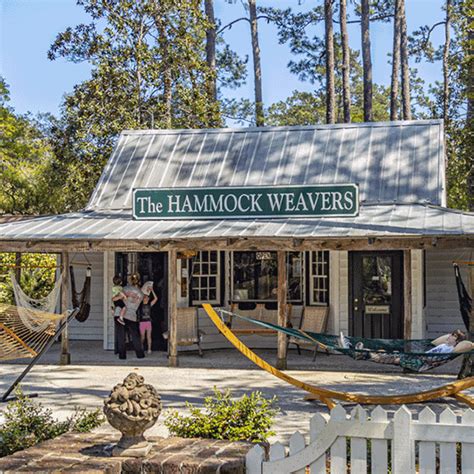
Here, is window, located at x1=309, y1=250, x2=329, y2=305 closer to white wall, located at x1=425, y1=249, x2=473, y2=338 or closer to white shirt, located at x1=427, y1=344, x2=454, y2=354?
white wall, located at x1=425, y1=249, x2=473, y2=338

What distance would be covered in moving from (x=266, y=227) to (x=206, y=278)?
132 inches

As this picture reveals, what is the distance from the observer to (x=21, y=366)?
13336 millimetres

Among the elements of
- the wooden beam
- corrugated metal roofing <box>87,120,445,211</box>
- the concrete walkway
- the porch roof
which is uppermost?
corrugated metal roofing <box>87,120,445,211</box>

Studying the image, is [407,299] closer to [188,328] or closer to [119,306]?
[188,328]

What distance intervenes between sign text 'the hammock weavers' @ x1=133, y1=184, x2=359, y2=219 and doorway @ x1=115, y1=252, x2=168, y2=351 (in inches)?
98.8

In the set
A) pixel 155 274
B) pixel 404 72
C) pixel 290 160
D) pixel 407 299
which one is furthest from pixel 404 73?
pixel 407 299

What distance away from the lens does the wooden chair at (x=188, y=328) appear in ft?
46.8

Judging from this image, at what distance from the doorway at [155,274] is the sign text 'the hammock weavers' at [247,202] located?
2511 mm

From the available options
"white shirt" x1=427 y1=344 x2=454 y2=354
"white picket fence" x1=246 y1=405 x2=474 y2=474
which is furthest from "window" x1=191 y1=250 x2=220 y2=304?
"white picket fence" x1=246 y1=405 x2=474 y2=474

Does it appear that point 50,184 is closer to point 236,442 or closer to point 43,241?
point 43,241

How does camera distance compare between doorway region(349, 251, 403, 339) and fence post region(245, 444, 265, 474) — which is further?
doorway region(349, 251, 403, 339)

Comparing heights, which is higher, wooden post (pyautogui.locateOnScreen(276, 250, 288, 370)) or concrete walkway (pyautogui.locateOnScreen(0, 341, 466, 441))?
wooden post (pyautogui.locateOnScreen(276, 250, 288, 370))

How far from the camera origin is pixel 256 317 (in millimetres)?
15539

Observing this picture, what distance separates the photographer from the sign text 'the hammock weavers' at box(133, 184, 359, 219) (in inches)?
477
